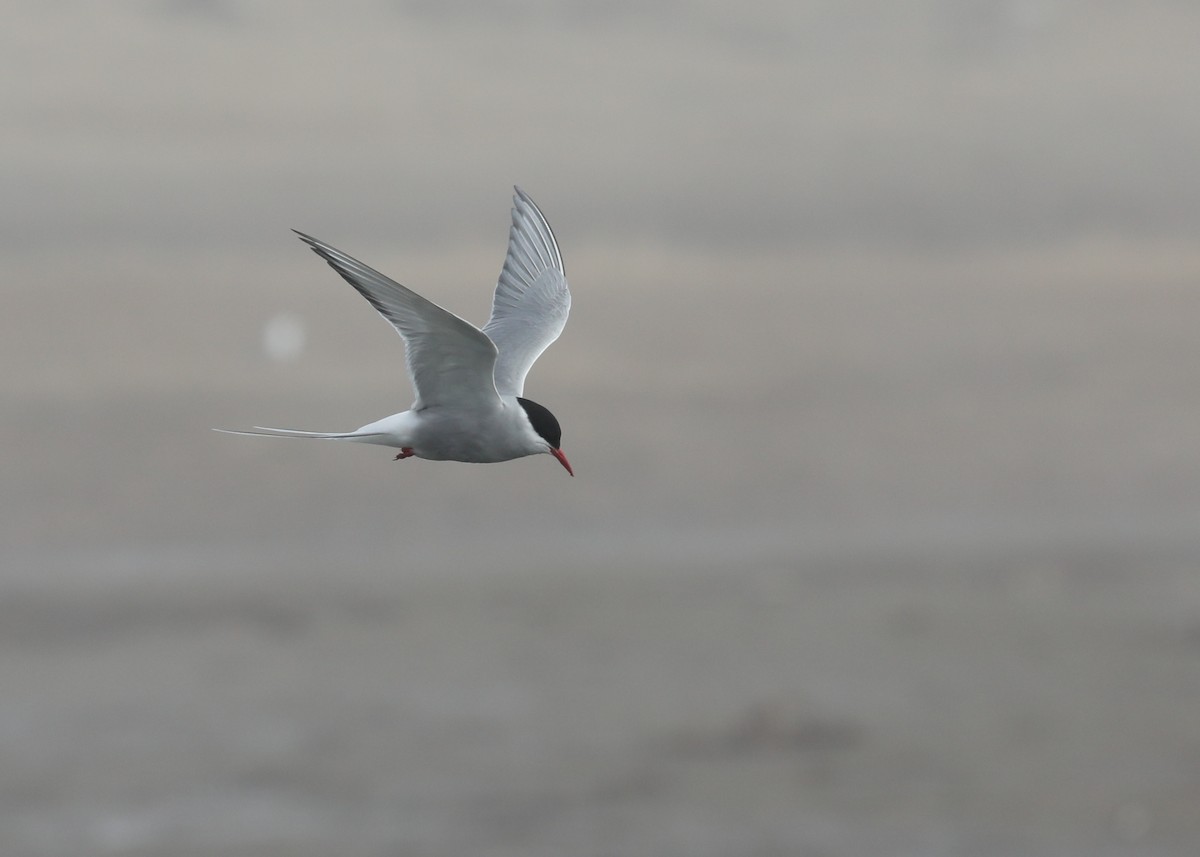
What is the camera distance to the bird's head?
12.8 metres

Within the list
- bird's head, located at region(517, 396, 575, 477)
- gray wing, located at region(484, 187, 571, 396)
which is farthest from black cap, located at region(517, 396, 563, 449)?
gray wing, located at region(484, 187, 571, 396)

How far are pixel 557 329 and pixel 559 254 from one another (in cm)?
143

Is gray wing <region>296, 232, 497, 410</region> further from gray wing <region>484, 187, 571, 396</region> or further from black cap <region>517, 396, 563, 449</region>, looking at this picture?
gray wing <region>484, 187, 571, 396</region>

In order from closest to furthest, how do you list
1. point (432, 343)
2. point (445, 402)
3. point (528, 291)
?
point (432, 343), point (445, 402), point (528, 291)

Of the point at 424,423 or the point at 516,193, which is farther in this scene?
the point at 516,193

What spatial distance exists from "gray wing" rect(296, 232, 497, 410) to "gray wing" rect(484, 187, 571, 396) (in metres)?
3.05

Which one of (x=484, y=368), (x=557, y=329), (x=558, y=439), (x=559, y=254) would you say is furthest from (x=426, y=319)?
(x=559, y=254)

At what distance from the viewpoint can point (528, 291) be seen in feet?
56.4

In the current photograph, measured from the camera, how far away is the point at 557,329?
53.8 ft

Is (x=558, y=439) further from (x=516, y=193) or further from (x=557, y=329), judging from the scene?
(x=516, y=193)

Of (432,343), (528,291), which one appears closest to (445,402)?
(432,343)

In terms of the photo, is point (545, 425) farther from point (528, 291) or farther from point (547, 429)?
point (528, 291)

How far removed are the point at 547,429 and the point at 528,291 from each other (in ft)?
15.4

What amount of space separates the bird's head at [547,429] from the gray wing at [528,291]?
2859mm
